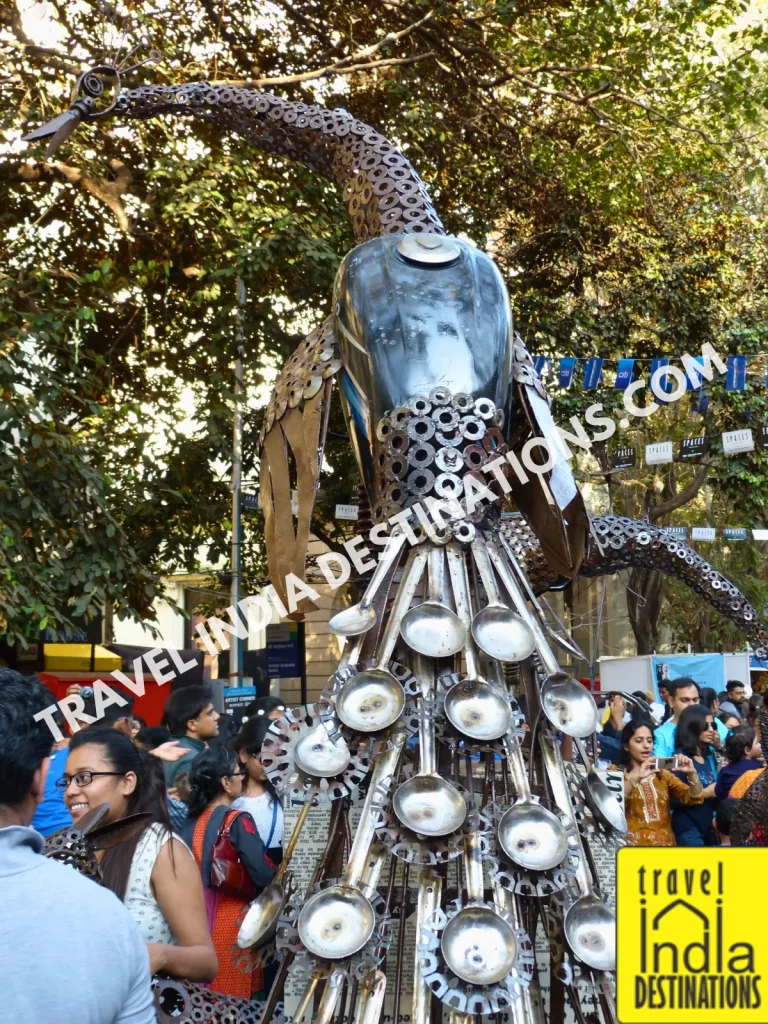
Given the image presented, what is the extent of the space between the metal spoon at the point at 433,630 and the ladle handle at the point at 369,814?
8.8 inches

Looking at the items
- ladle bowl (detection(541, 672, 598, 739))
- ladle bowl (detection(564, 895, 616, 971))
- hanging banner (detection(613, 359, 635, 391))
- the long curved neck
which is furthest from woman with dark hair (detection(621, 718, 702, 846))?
hanging banner (detection(613, 359, 635, 391))

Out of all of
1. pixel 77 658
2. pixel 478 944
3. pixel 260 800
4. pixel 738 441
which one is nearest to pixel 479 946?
pixel 478 944

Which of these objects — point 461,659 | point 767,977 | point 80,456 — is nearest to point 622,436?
point 80,456

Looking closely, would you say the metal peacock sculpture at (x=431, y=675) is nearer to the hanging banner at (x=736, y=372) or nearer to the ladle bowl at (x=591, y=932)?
the ladle bowl at (x=591, y=932)

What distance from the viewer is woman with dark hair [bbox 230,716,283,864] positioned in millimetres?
4371

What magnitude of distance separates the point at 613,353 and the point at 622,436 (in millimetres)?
1177

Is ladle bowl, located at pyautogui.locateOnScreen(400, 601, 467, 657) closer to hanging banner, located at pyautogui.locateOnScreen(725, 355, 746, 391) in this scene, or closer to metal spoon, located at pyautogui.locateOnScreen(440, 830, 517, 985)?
metal spoon, located at pyautogui.locateOnScreen(440, 830, 517, 985)

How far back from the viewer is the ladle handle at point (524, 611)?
10.1 feet

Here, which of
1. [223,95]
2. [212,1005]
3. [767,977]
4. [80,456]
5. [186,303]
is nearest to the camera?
[767,977]

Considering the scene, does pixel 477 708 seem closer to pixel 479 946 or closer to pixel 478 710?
pixel 478 710

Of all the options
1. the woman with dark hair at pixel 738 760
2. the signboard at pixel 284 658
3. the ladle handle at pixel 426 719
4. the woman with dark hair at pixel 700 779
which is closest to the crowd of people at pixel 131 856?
the ladle handle at pixel 426 719

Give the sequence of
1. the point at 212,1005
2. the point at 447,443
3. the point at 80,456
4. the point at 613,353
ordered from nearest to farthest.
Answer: the point at 212,1005 < the point at 447,443 < the point at 80,456 < the point at 613,353

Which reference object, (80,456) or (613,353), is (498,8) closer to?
(613,353)

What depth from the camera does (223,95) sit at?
4.38 m
